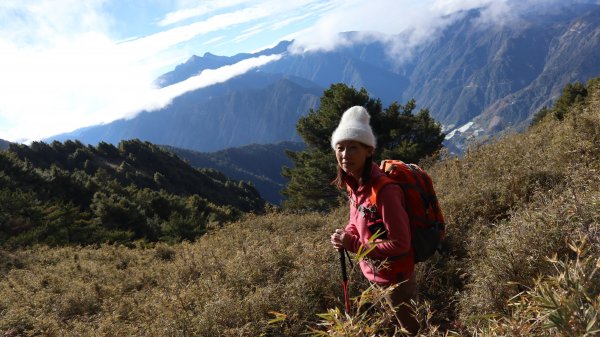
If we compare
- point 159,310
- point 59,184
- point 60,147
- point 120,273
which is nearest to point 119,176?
point 60,147

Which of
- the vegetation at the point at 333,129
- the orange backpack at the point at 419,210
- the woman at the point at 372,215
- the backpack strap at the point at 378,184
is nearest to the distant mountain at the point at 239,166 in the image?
the vegetation at the point at 333,129

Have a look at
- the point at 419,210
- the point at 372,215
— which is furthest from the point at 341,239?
the point at 419,210

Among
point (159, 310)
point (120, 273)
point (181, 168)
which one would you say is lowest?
point (181, 168)

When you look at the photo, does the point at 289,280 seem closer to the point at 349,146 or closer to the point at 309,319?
the point at 309,319

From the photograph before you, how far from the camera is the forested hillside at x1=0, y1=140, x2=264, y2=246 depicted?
14.9 meters

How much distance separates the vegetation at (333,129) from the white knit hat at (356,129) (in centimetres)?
1569

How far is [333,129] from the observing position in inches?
794

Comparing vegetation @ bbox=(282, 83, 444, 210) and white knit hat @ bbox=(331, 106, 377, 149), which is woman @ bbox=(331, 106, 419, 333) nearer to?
white knit hat @ bbox=(331, 106, 377, 149)

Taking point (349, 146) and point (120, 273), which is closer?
point (349, 146)

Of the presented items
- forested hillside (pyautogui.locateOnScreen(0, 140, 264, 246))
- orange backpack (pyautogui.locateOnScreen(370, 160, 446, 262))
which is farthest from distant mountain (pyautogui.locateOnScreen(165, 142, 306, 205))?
orange backpack (pyautogui.locateOnScreen(370, 160, 446, 262))

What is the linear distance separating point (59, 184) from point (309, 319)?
25945 mm

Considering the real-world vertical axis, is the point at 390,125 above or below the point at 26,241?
below

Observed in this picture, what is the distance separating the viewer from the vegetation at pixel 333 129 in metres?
19.8

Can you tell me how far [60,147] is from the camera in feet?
160
